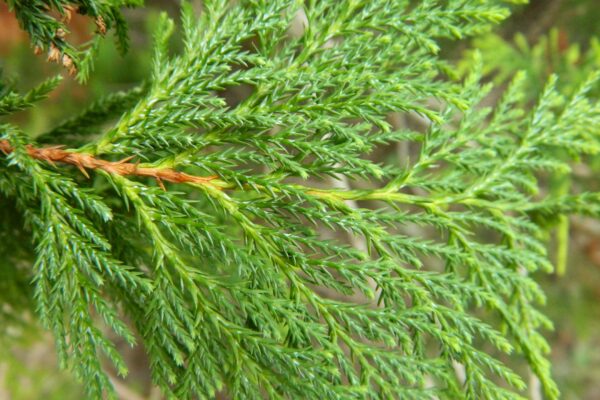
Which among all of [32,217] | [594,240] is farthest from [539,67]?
[32,217]

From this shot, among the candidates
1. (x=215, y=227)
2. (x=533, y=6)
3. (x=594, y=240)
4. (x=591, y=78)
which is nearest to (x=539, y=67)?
(x=533, y=6)

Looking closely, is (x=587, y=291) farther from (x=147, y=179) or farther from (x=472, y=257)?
(x=147, y=179)

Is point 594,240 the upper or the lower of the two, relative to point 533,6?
lower

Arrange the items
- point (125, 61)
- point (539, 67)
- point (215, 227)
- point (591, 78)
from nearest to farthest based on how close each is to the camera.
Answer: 1. point (215, 227)
2. point (591, 78)
3. point (539, 67)
4. point (125, 61)

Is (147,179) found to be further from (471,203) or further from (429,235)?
(429,235)

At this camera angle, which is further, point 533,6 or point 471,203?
point 533,6

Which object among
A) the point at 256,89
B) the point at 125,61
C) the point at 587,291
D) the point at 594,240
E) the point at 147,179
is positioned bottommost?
the point at 587,291

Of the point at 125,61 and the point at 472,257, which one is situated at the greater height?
the point at 472,257

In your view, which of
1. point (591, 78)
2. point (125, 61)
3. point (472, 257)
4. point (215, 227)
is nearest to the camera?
point (215, 227)

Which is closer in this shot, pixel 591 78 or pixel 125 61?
pixel 591 78
